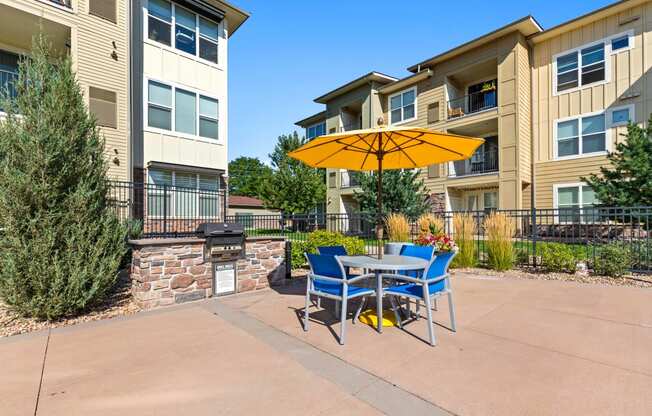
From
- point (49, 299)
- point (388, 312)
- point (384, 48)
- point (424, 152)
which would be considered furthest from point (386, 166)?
point (384, 48)

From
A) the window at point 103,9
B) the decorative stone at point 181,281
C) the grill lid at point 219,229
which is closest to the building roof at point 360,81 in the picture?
the window at point 103,9

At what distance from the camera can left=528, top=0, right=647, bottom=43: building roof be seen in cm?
1284

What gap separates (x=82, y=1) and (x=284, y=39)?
5.88m

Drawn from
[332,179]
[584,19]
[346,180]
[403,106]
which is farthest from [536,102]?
[332,179]

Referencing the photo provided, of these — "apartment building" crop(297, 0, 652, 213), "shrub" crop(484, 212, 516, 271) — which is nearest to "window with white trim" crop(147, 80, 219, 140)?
"apartment building" crop(297, 0, 652, 213)

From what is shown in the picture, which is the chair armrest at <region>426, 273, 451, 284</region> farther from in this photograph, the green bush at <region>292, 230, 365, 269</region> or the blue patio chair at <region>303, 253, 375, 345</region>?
the green bush at <region>292, 230, 365, 269</region>

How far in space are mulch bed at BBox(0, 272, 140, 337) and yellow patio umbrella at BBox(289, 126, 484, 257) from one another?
347cm

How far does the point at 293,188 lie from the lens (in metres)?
23.2

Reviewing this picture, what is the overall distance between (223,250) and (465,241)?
19.4 ft

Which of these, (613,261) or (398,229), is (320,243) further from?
(613,261)

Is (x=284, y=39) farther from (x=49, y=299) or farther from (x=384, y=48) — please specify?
(x=49, y=299)

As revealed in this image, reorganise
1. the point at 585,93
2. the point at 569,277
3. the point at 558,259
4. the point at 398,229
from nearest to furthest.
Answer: the point at 569,277 < the point at 558,259 < the point at 398,229 < the point at 585,93

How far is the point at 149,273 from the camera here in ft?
16.2

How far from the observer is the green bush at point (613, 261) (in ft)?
22.2
